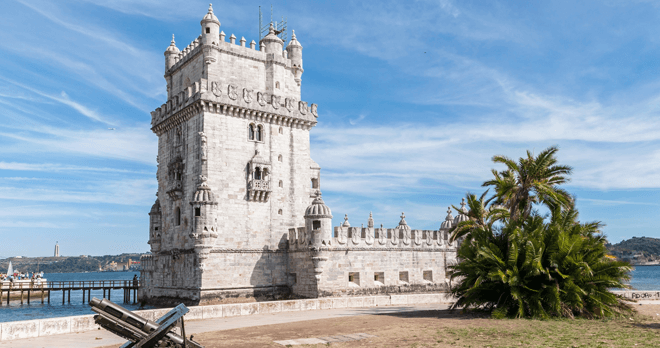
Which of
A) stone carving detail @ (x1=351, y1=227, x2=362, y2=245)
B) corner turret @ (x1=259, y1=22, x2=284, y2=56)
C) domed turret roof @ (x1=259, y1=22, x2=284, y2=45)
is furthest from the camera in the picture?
domed turret roof @ (x1=259, y1=22, x2=284, y2=45)

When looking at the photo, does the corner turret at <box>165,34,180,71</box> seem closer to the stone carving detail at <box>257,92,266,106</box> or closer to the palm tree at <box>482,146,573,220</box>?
the stone carving detail at <box>257,92,266,106</box>

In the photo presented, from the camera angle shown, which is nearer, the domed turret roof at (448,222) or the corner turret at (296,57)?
the corner turret at (296,57)

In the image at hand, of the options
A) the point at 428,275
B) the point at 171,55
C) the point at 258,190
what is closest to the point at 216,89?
the point at 258,190

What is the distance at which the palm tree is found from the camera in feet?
83.0

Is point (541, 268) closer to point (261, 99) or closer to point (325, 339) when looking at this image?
point (325, 339)

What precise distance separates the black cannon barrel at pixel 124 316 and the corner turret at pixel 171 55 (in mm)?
33711

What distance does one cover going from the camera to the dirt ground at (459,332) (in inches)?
633

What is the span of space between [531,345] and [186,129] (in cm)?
2848

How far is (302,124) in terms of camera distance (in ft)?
132

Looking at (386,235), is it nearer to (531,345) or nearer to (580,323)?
(580,323)

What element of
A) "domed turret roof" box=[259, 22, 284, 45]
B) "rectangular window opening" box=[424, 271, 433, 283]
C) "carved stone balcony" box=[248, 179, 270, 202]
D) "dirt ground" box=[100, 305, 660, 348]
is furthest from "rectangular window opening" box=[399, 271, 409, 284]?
"domed turret roof" box=[259, 22, 284, 45]

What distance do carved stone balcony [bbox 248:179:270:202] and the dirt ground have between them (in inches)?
614

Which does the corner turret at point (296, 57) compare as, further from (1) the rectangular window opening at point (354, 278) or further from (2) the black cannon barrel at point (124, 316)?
(2) the black cannon barrel at point (124, 316)

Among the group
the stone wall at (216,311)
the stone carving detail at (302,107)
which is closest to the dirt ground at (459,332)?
the stone wall at (216,311)
